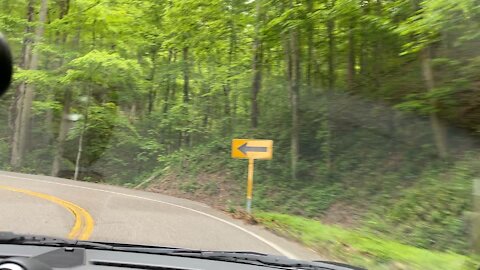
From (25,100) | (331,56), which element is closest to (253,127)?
(331,56)

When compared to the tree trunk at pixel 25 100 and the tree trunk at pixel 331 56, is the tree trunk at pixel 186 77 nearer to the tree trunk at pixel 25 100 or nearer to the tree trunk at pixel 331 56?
the tree trunk at pixel 25 100

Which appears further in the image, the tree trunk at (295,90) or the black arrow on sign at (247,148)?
the tree trunk at (295,90)

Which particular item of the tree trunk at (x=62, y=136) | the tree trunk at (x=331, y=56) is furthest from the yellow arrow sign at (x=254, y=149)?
the tree trunk at (x=62, y=136)

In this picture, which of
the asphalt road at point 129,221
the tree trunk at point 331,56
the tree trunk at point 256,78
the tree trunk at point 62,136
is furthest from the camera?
the tree trunk at point 62,136

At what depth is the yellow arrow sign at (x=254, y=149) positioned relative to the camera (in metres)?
13.3

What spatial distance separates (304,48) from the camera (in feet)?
65.6

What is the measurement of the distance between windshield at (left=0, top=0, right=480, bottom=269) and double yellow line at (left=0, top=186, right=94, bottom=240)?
0.07 metres

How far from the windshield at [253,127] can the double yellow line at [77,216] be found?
7cm

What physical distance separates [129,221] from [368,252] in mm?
4778

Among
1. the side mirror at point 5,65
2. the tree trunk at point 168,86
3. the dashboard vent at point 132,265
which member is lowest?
the dashboard vent at point 132,265

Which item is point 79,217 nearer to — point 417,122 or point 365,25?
point 417,122

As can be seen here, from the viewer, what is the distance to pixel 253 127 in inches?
846

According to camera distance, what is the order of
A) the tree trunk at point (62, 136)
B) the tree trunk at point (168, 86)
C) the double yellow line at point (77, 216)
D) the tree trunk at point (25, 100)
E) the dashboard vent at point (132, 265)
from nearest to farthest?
the dashboard vent at point (132, 265), the double yellow line at point (77, 216), the tree trunk at point (25, 100), the tree trunk at point (62, 136), the tree trunk at point (168, 86)

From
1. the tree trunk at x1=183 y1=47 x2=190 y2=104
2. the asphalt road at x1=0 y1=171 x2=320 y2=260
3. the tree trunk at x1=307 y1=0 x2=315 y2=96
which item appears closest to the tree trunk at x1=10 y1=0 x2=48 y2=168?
the tree trunk at x1=183 y1=47 x2=190 y2=104
